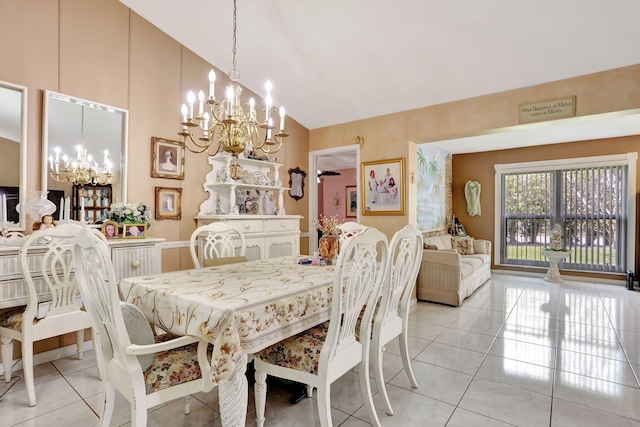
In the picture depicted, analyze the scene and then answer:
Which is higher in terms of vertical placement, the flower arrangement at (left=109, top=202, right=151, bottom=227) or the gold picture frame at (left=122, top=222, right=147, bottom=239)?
the flower arrangement at (left=109, top=202, right=151, bottom=227)

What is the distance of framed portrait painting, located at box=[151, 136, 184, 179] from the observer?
321 cm

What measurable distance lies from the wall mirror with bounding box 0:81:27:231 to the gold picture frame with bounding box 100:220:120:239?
0.54m

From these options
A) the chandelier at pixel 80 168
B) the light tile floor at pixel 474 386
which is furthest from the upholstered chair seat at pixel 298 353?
the chandelier at pixel 80 168

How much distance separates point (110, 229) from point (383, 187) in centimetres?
305

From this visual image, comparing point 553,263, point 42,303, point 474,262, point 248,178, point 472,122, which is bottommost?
point 553,263

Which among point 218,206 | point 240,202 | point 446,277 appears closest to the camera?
point 218,206

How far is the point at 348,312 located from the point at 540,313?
3434 mm

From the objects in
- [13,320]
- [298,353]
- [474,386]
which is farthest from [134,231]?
[474,386]

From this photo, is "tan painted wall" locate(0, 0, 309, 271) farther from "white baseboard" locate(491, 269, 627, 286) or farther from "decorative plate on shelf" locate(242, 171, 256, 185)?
"white baseboard" locate(491, 269, 627, 286)

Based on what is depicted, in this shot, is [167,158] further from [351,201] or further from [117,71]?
[351,201]

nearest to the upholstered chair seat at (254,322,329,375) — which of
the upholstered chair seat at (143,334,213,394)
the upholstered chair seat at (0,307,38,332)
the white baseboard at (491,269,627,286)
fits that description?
the upholstered chair seat at (143,334,213,394)

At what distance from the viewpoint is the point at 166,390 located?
1.38 meters

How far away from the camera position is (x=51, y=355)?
2596 mm

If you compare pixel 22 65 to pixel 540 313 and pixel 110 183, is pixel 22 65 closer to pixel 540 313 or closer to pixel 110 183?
pixel 110 183
